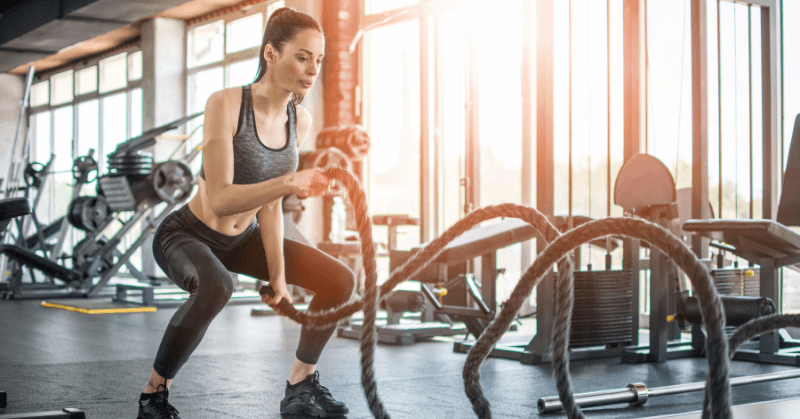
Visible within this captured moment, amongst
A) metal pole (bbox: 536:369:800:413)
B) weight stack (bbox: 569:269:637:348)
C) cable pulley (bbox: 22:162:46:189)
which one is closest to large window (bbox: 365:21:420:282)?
weight stack (bbox: 569:269:637:348)

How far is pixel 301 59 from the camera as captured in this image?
6.52 ft

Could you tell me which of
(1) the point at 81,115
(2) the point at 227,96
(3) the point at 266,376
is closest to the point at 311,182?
(2) the point at 227,96

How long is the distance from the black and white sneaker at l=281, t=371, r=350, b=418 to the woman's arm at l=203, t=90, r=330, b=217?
2.44 ft

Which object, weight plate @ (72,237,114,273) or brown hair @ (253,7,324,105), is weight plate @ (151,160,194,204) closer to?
weight plate @ (72,237,114,273)

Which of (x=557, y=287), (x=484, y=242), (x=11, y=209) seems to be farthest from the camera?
(x=484, y=242)

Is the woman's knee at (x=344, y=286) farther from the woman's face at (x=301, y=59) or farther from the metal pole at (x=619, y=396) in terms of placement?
the metal pole at (x=619, y=396)

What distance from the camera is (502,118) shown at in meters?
6.27

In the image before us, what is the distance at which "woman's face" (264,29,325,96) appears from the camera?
198 cm

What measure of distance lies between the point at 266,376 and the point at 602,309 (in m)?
1.77

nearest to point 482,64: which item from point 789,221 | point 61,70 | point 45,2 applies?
point 789,221

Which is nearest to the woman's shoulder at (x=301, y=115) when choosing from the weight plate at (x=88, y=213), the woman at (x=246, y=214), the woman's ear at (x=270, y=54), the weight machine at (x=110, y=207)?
the woman at (x=246, y=214)

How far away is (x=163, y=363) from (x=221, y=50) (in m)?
8.61

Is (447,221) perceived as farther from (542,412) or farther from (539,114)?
(542,412)

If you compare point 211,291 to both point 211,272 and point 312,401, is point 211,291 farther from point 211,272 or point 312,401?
point 312,401
